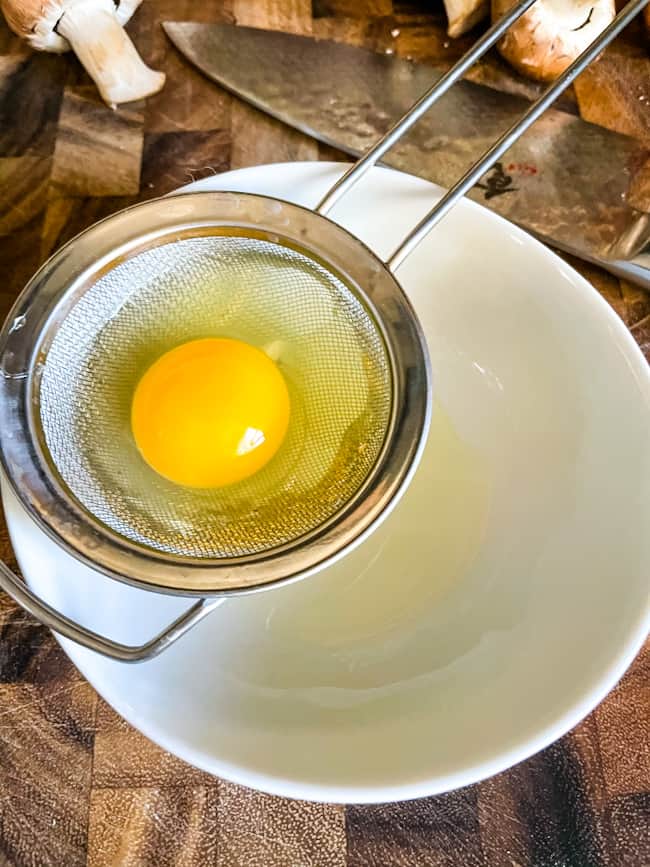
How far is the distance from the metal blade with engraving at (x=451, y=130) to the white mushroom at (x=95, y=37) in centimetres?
7

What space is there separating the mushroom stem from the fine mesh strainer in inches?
11.2

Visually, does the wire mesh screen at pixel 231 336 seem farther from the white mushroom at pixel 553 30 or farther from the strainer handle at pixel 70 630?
the white mushroom at pixel 553 30

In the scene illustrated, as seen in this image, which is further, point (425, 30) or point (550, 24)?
point (425, 30)

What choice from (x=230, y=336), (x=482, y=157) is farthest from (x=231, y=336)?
(x=482, y=157)

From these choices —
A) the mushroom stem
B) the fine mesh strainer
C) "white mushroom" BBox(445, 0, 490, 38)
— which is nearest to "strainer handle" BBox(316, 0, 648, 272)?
the fine mesh strainer

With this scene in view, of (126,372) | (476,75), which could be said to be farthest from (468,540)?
(476,75)

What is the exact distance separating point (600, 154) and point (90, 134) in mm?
605

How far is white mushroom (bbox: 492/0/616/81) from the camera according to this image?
84 centimetres

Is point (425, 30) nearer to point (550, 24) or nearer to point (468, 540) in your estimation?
point (550, 24)

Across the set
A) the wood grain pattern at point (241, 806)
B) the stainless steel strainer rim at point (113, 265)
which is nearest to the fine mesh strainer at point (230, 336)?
the stainless steel strainer rim at point (113, 265)

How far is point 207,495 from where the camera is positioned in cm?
73

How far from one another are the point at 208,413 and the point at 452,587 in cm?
28

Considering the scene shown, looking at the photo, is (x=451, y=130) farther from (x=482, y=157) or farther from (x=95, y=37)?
(x=95, y=37)

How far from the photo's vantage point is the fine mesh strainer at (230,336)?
24.1 inches
